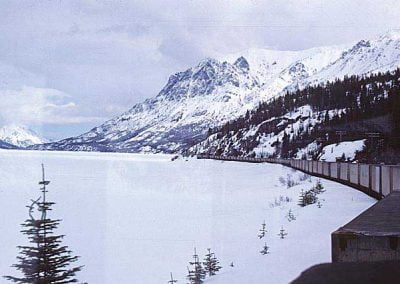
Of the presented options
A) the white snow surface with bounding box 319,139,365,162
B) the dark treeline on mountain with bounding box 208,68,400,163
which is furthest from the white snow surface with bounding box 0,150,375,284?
the white snow surface with bounding box 319,139,365,162

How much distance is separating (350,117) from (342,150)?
446cm

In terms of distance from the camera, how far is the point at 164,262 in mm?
7402

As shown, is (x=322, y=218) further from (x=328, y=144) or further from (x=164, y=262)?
(x=328, y=144)

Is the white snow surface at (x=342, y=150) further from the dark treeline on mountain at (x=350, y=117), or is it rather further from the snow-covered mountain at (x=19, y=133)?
the snow-covered mountain at (x=19, y=133)

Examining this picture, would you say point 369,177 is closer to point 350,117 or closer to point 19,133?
point 19,133

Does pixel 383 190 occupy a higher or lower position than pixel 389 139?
lower

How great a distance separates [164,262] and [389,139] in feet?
89.7

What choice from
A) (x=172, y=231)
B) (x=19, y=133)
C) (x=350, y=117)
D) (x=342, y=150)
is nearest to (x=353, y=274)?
(x=172, y=231)

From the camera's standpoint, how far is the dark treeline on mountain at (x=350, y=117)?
31.9 meters

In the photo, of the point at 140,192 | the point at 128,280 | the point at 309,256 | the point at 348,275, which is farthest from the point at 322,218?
the point at 140,192

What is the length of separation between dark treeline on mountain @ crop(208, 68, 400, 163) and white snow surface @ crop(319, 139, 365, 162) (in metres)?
0.88

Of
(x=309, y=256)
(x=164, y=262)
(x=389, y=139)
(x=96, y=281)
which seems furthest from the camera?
(x=389, y=139)

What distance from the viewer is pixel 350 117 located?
51562 millimetres

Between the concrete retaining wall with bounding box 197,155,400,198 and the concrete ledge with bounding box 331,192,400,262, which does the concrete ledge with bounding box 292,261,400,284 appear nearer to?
the concrete ledge with bounding box 331,192,400,262
